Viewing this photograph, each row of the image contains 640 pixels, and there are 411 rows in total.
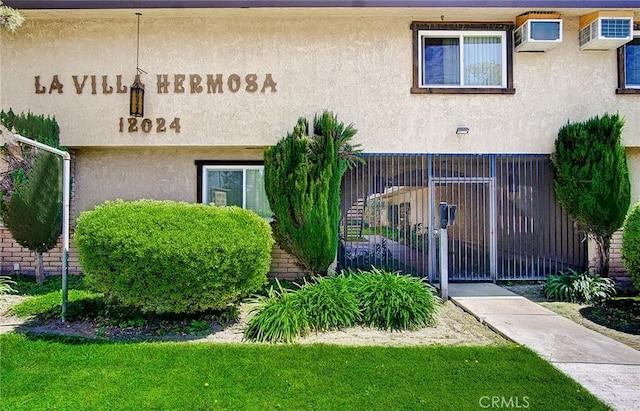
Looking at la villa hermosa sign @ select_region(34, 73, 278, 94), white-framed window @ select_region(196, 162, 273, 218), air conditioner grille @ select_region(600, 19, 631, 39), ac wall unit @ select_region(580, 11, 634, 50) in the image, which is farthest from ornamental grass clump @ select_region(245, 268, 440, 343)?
air conditioner grille @ select_region(600, 19, 631, 39)

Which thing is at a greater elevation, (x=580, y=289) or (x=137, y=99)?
(x=137, y=99)

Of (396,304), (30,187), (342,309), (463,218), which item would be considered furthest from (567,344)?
(30,187)

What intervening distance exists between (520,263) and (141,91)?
353 inches

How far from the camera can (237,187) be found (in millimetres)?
8562

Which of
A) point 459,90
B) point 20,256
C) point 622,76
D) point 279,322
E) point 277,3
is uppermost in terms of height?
point 277,3

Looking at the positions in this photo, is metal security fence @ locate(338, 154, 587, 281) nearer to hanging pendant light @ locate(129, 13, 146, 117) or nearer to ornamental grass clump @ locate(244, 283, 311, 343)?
ornamental grass clump @ locate(244, 283, 311, 343)

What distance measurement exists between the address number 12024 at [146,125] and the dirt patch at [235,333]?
13.4 feet

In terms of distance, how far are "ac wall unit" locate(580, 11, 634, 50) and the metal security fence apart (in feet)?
8.22

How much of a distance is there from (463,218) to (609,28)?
474cm

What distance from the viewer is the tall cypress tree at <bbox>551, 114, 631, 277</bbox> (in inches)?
299

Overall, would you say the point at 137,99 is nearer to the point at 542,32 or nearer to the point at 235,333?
the point at 235,333

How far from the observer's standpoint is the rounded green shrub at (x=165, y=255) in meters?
5.02

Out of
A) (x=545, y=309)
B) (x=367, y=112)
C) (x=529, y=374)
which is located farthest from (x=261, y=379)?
(x=367, y=112)

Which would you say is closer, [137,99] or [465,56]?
[137,99]
